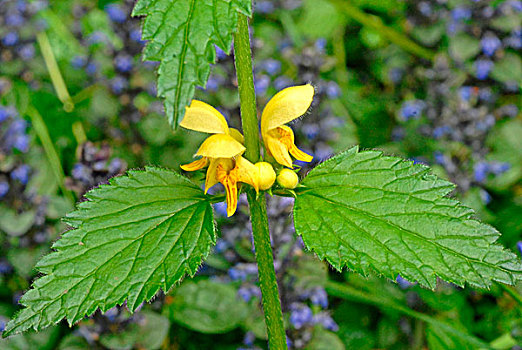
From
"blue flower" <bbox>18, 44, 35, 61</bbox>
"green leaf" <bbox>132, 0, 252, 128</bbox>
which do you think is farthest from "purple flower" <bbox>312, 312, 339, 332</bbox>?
"blue flower" <bbox>18, 44, 35, 61</bbox>

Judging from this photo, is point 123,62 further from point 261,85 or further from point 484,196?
point 484,196

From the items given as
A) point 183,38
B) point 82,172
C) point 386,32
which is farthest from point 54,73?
point 183,38

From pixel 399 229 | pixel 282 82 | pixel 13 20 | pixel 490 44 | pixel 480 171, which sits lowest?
pixel 399 229

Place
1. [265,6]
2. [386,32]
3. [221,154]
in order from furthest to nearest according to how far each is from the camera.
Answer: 1. [265,6]
2. [386,32]
3. [221,154]

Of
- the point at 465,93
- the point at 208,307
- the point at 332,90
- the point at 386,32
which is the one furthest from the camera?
the point at 386,32

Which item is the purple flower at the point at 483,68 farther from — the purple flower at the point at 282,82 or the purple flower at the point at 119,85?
the purple flower at the point at 119,85

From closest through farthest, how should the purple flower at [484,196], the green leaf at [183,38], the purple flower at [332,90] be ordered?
the green leaf at [183,38], the purple flower at [484,196], the purple flower at [332,90]

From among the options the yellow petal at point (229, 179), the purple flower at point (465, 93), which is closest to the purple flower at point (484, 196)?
the purple flower at point (465, 93)
